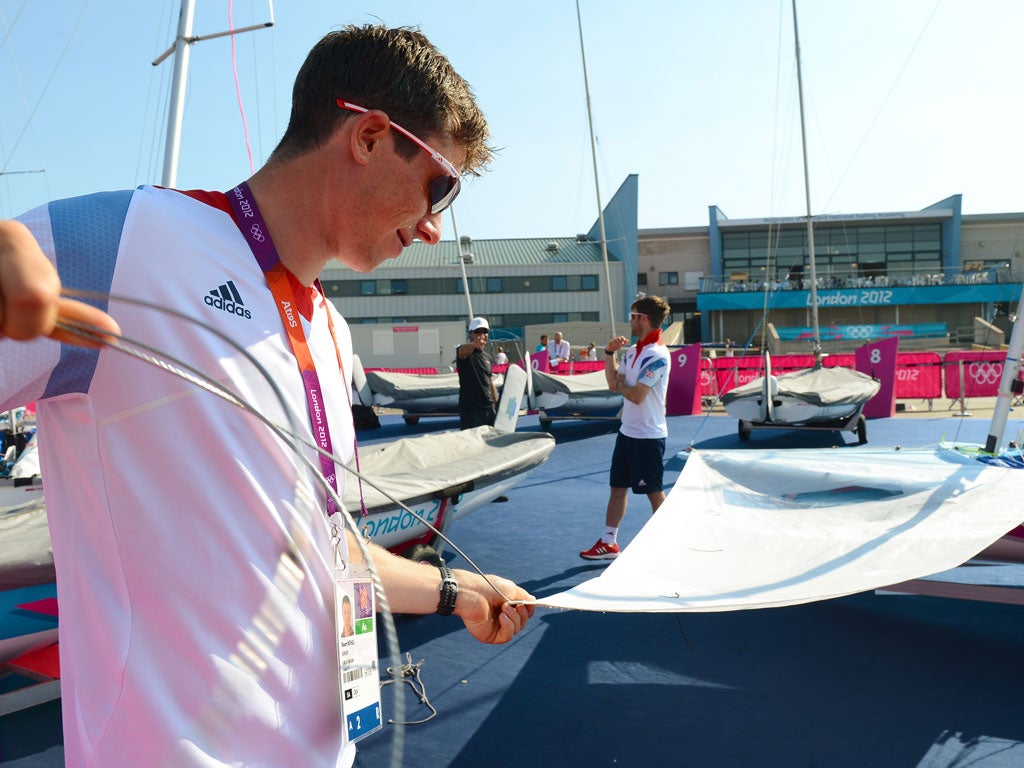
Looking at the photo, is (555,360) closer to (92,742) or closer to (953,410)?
(953,410)

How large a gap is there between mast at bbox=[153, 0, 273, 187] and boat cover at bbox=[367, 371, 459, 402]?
20.9 feet

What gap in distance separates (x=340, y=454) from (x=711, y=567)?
8.59 ft

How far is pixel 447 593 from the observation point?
59.9 inches

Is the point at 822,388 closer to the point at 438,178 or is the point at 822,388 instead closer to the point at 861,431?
the point at 861,431

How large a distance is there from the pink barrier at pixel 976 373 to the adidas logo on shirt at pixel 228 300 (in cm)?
1615

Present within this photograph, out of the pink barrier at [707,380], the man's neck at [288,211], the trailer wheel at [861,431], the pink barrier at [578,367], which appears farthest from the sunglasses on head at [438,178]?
the pink barrier at [578,367]

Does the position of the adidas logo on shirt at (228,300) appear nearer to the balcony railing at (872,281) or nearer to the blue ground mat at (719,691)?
the blue ground mat at (719,691)

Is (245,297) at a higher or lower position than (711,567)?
higher

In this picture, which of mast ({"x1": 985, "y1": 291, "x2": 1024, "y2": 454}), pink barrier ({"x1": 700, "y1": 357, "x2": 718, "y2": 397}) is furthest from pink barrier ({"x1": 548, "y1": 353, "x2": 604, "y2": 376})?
mast ({"x1": 985, "y1": 291, "x2": 1024, "y2": 454})

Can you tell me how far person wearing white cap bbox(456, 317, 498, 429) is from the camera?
9.32m

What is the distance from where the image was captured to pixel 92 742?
98 cm

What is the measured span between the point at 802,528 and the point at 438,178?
321 cm

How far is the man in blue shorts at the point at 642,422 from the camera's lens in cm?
602

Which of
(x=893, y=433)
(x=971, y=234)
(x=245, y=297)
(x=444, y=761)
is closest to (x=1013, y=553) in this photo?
(x=444, y=761)
